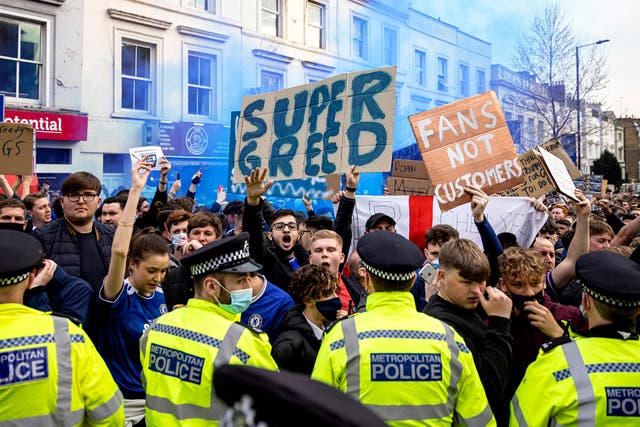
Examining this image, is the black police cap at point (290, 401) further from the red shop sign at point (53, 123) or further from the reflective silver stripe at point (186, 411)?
the red shop sign at point (53, 123)

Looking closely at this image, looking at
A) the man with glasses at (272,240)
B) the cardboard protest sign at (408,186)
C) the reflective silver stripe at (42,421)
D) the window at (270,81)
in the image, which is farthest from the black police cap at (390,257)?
the window at (270,81)

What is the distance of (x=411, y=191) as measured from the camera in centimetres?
797

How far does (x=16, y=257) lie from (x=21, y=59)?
13680 mm

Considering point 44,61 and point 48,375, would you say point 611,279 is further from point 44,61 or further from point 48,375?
point 44,61

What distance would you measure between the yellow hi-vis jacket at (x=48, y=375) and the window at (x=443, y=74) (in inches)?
964

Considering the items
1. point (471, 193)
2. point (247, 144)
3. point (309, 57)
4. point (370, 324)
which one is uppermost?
point (309, 57)

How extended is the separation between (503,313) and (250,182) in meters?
2.35

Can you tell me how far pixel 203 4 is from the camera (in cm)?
1759

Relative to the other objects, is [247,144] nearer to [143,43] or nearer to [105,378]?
[105,378]

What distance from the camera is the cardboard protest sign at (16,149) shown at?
20.1ft

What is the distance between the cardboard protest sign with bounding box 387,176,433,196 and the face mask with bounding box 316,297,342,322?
467 cm

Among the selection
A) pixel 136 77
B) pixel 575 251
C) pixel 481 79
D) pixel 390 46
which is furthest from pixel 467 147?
pixel 481 79

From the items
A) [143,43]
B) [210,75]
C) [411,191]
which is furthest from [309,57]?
[411,191]

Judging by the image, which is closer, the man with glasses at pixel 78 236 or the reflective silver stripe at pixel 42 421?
the reflective silver stripe at pixel 42 421
